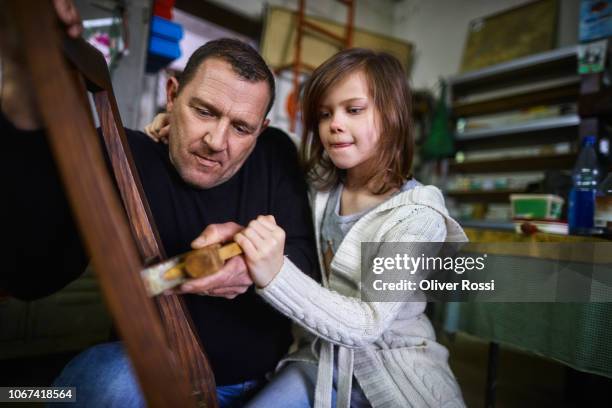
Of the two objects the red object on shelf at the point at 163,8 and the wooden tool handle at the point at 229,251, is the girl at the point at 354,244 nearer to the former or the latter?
the wooden tool handle at the point at 229,251

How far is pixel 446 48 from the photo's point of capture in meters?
4.54

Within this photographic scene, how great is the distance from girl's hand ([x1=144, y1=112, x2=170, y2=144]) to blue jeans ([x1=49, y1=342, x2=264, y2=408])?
547mm

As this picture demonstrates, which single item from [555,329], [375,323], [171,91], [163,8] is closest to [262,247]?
[375,323]

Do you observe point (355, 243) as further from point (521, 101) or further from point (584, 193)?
point (521, 101)

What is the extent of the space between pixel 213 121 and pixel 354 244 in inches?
18.3

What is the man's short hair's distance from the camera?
3.02 ft

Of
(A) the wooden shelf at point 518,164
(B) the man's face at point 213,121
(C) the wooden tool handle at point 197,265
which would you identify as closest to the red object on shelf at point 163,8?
(B) the man's face at point 213,121

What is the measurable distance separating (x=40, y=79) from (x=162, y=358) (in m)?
0.31

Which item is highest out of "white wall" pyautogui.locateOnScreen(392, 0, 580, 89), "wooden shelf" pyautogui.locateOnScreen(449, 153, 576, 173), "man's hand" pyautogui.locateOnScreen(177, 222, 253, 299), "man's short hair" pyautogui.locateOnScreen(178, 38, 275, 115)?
"white wall" pyautogui.locateOnScreen(392, 0, 580, 89)

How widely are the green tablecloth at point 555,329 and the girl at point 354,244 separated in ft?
1.15

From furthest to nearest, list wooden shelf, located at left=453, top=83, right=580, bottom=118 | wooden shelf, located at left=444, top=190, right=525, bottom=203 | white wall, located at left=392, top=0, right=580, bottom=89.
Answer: white wall, located at left=392, top=0, right=580, bottom=89, wooden shelf, located at left=444, top=190, right=525, bottom=203, wooden shelf, located at left=453, top=83, right=580, bottom=118

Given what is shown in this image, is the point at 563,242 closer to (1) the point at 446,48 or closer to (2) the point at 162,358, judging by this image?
(2) the point at 162,358

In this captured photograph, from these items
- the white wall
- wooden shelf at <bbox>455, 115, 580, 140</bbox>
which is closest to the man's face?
wooden shelf at <bbox>455, 115, 580, 140</bbox>

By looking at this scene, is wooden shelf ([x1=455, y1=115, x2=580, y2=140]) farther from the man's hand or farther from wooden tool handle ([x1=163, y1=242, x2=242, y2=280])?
wooden tool handle ([x1=163, y1=242, x2=242, y2=280])
